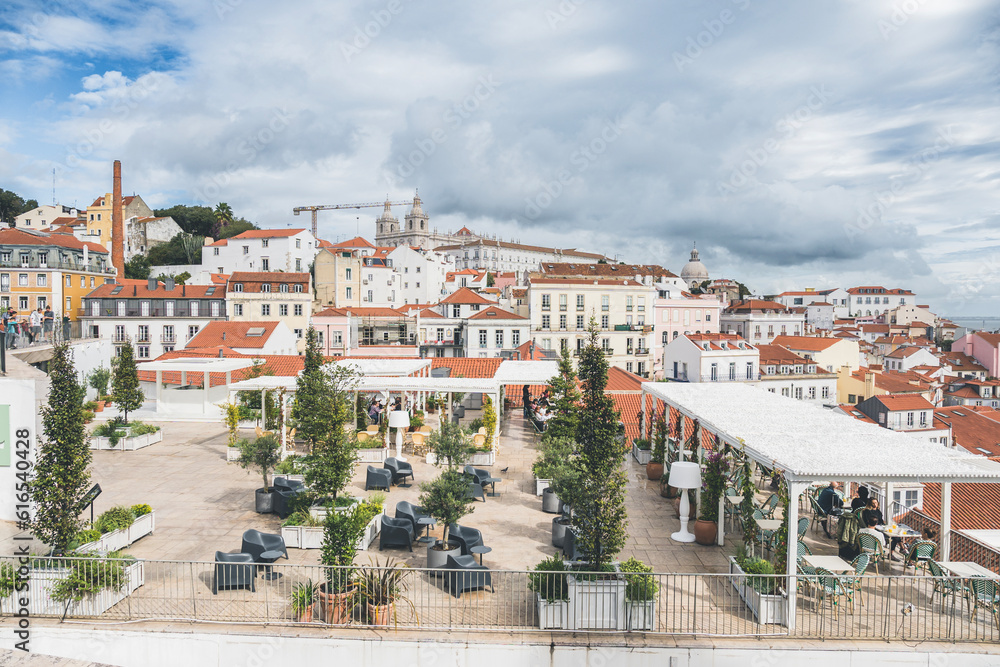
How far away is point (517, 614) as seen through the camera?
28.6ft

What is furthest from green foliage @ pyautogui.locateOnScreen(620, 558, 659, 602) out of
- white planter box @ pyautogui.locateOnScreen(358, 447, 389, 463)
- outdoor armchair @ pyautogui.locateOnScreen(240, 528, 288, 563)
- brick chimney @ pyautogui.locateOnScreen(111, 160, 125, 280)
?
brick chimney @ pyautogui.locateOnScreen(111, 160, 125, 280)

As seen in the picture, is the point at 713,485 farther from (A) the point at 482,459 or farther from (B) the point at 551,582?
(A) the point at 482,459

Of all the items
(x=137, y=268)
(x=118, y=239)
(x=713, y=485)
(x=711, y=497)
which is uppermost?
(x=118, y=239)

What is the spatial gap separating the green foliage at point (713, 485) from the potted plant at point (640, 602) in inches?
134

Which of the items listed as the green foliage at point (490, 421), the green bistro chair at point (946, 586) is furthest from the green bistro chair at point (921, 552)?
the green foliage at point (490, 421)

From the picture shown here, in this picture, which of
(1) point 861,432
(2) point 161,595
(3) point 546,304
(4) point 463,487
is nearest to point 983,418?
(3) point 546,304

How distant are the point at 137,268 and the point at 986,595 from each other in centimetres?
9034

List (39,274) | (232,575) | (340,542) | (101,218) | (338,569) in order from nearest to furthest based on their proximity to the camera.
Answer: (338,569)
(340,542)
(232,575)
(39,274)
(101,218)

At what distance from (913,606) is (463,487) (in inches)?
270

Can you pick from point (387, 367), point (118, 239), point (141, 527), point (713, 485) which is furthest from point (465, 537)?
point (118, 239)

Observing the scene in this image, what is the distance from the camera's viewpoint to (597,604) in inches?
332

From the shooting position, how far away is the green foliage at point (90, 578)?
28.5ft

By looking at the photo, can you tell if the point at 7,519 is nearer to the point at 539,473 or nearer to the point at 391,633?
the point at 391,633

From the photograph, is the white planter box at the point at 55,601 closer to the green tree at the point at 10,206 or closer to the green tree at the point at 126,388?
the green tree at the point at 126,388
